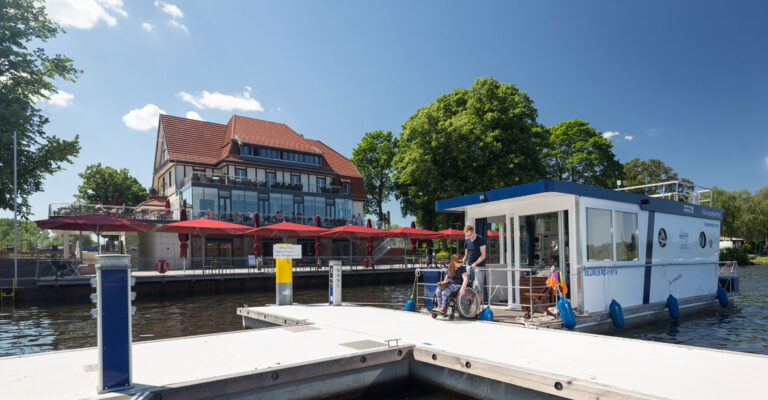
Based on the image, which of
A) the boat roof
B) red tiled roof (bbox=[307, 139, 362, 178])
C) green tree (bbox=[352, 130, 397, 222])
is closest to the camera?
the boat roof

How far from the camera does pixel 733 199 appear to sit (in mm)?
51469

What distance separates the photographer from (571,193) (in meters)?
9.45

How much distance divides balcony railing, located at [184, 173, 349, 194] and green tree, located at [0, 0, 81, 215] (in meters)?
11.0

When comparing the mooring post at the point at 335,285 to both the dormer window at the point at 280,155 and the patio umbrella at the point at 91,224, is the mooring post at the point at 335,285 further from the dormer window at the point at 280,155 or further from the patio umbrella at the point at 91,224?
the dormer window at the point at 280,155

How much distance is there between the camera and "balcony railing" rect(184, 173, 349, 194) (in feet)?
117

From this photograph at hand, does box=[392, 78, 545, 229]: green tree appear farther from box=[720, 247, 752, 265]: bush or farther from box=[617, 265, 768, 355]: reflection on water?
box=[720, 247, 752, 265]: bush

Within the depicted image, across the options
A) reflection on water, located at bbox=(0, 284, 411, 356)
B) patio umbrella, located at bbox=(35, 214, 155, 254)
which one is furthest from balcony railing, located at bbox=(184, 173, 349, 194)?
reflection on water, located at bbox=(0, 284, 411, 356)

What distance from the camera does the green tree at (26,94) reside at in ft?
73.7

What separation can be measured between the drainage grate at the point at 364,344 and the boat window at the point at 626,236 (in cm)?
683

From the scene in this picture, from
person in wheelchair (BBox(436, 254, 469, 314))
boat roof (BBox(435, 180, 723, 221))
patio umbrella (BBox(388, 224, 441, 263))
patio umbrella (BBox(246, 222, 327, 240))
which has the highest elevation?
A: boat roof (BBox(435, 180, 723, 221))

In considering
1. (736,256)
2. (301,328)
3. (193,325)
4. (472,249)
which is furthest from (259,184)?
(736,256)

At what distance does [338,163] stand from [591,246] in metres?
40.1

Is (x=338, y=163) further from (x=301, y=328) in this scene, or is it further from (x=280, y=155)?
(x=301, y=328)

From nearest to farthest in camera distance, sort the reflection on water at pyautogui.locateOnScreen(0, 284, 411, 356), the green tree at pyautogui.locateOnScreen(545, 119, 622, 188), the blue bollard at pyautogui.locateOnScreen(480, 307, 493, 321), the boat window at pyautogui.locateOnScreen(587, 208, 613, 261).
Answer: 1. the blue bollard at pyautogui.locateOnScreen(480, 307, 493, 321)
2. the boat window at pyautogui.locateOnScreen(587, 208, 613, 261)
3. the reflection on water at pyautogui.locateOnScreen(0, 284, 411, 356)
4. the green tree at pyautogui.locateOnScreen(545, 119, 622, 188)
